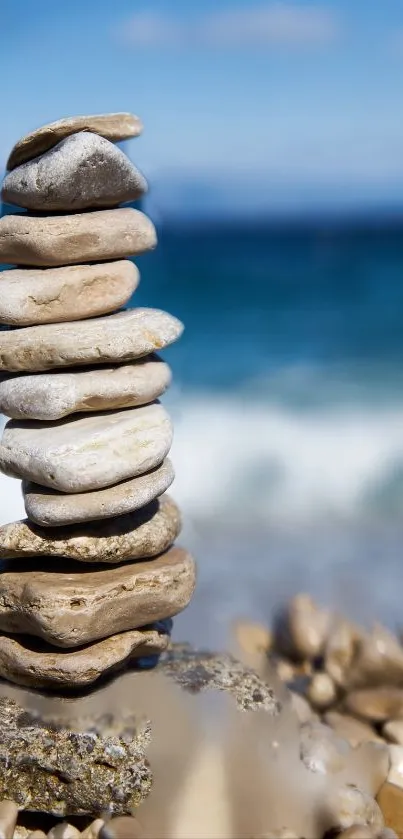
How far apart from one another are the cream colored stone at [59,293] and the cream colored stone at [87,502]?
2.61 ft

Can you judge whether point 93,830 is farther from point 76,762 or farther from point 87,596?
point 87,596

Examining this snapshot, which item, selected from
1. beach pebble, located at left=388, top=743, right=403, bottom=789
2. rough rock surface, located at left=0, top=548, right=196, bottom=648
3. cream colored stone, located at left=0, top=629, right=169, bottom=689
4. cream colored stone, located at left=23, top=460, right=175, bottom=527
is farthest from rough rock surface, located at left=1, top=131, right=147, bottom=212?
beach pebble, located at left=388, top=743, right=403, bottom=789

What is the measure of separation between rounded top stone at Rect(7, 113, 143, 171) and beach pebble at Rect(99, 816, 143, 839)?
2968 millimetres

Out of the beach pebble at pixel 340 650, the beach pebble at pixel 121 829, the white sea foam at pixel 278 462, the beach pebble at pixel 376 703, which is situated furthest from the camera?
the white sea foam at pixel 278 462

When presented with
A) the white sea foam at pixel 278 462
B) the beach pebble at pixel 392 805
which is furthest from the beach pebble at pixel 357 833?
the white sea foam at pixel 278 462

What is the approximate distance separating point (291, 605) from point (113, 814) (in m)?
2.38

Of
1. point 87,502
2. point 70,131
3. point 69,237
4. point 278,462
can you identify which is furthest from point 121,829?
point 278,462

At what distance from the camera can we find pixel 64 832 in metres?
4.06

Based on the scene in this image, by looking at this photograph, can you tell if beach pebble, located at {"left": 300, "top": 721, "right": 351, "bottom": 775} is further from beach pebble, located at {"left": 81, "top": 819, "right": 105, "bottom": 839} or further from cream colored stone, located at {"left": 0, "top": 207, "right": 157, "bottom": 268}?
cream colored stone, located at {"left": 0, "top": 207, "right": 157, "bottom": 268}

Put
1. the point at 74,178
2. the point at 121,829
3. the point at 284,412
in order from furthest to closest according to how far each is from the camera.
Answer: the point at 284,412
the point at 74,178
the point at 121,829

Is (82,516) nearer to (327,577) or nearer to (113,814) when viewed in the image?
(113,814)

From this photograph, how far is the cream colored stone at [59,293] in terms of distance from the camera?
13.4 ft

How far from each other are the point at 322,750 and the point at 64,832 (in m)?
1.24

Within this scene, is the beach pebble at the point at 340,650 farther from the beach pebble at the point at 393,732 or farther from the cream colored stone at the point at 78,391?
the cream colored stone at the point at 78,391
